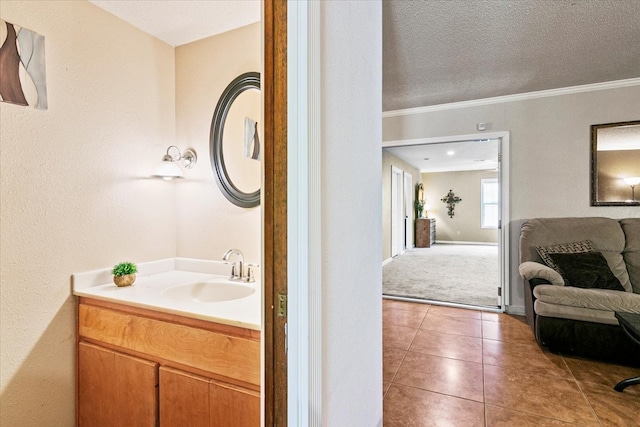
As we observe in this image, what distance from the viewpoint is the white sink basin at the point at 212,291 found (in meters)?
1.79

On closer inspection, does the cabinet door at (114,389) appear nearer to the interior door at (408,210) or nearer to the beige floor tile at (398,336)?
the beige floor tile at (398,336)

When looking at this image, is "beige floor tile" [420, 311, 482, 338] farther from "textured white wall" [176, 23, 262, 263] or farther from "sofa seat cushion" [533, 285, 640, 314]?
"textured white wall" [176, 23, 262, 263]

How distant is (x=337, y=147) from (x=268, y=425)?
0.77 metres

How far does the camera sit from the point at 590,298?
2377 millimetres

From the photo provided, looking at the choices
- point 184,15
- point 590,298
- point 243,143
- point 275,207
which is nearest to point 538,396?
point 590,298

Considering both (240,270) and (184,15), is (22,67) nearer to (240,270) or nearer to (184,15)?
(184,15)

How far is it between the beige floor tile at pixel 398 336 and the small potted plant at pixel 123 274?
208 cm

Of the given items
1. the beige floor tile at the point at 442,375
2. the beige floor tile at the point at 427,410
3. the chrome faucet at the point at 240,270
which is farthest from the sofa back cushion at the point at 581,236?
the chrome faucet at the point at 240,270

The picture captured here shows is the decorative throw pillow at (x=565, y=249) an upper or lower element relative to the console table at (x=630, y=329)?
upper

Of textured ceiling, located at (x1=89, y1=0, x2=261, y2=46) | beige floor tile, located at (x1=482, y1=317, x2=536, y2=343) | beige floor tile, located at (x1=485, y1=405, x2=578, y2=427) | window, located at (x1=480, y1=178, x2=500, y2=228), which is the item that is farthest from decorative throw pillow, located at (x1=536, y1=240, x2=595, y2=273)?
window, located at (x1=480, y1=178, x2=500, y2=228)

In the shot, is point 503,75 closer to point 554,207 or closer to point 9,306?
point 554,207

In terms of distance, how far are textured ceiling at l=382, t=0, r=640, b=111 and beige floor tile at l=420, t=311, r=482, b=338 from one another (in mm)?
2452

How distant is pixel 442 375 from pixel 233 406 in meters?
1.67

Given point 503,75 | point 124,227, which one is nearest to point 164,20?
point 124,227
